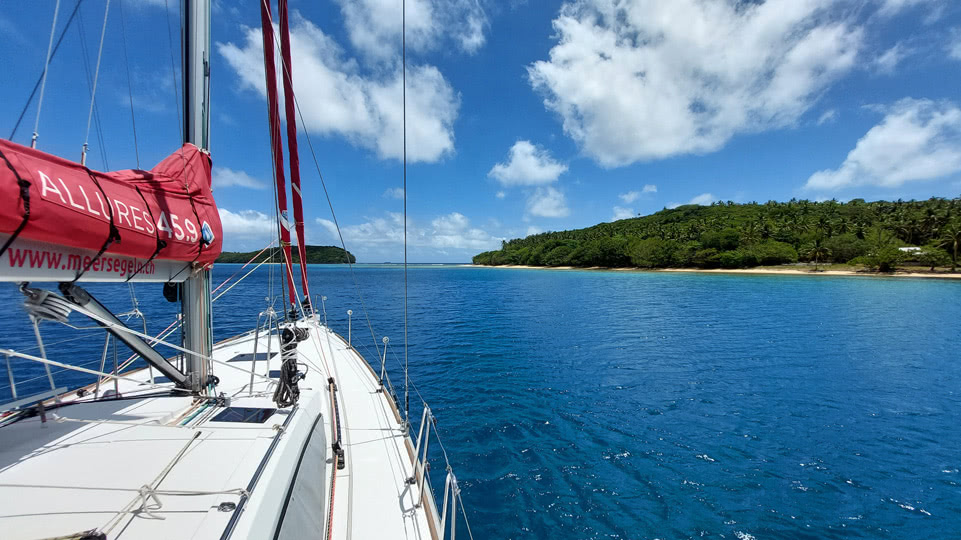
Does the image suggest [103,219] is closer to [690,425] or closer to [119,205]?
[119,205]

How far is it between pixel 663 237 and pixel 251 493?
127m

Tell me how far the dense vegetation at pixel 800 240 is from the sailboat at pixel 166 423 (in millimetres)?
97932

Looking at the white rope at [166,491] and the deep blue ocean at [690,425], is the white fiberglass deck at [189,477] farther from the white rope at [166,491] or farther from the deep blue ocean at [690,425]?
the deep blue ocean at [690,425]

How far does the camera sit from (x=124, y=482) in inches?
104

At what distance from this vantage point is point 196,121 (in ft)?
14.8

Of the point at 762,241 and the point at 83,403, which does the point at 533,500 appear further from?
the point at 762,241

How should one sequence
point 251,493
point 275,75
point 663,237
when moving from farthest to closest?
point 663,237
point 275,75
point 251,493

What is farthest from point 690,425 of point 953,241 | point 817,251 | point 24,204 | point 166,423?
point 817,251

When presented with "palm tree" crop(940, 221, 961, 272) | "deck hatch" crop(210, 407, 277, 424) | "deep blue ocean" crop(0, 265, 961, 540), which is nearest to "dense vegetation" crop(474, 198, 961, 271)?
"palm tree" crop(940, 221, 961, 272)

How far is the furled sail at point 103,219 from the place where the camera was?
8.21ft

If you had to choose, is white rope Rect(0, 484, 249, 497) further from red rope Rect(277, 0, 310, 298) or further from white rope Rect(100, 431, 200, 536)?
red rope Rect(277, 0, 310, 298)

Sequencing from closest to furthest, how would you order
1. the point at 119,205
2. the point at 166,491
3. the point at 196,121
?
1. the point at 166,491
2. the point at 119,205
3. the point at 196,121

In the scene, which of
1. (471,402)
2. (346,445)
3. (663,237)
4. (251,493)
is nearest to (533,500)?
(346,445)

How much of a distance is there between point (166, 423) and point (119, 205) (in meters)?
2.53
